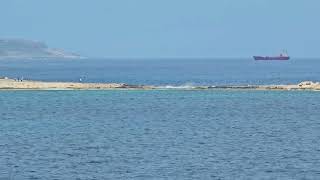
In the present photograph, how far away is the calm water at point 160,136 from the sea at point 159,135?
2.7 inches

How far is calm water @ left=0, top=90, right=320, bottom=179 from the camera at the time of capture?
2372 inches

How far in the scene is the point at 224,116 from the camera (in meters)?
102

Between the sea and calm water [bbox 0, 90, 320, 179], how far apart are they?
0.07m

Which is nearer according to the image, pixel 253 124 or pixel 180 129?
pixel 180 129

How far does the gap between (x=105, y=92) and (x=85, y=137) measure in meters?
57.7

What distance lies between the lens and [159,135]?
8162 centimetres

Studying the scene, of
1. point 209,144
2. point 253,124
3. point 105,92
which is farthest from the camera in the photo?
point 105,92

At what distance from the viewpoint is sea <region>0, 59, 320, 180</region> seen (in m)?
60.2

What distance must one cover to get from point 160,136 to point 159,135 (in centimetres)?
94

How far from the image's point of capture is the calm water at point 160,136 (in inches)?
2372

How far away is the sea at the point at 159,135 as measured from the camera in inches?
2371

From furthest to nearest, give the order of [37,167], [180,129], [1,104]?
[1,104] → [180,129] → [37,167]

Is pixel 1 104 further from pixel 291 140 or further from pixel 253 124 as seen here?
pixel 291 140

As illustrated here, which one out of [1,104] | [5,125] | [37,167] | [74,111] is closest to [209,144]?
[37,167]
